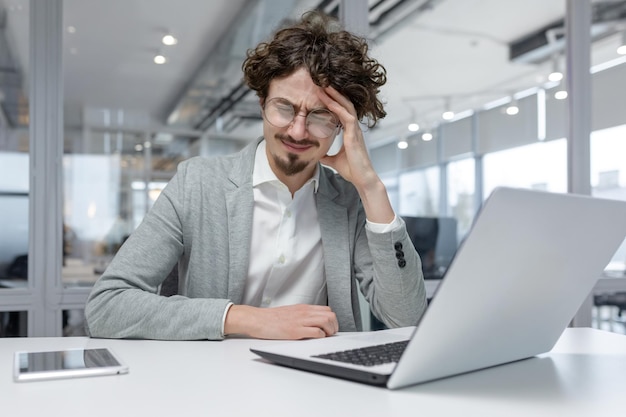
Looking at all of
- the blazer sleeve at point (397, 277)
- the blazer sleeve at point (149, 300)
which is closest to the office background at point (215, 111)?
the blazer sleeve at point (397, 277)

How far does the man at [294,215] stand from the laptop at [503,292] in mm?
445

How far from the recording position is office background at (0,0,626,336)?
8.36 ft

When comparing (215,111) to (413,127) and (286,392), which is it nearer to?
(413,127)

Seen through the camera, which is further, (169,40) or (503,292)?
(169,40)

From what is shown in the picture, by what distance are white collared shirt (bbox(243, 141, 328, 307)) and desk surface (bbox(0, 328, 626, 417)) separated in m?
0.53

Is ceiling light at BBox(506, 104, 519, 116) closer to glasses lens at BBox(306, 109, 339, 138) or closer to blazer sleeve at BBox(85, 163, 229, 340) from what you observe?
glasses lens at BBox(306, 109, 339, 138)

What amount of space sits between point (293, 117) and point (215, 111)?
1.68 metres

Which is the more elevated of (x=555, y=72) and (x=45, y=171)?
(x=555, y=72)

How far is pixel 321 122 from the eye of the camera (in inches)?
57.9

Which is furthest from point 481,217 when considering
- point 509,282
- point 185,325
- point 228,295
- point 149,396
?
point 228,295

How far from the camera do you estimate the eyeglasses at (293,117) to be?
56.7 inches

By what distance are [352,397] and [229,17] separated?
2.48 meters

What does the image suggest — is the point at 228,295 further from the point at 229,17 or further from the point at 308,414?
the point at 229,17

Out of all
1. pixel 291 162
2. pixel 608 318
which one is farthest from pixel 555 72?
pixel 291 162
